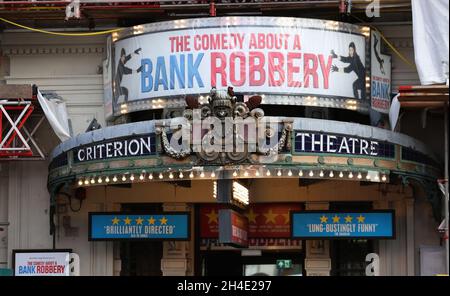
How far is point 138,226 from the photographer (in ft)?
90.9

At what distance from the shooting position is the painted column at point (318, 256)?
1092 inches

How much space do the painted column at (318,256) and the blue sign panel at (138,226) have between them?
301cm

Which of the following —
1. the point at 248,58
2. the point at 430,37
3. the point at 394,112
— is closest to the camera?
the point at 430,37

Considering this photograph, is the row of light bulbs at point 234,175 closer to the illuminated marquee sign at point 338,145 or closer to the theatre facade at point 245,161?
the theatre facade at point 245,161

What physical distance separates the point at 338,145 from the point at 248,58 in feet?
9.49

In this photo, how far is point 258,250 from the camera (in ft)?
94.2

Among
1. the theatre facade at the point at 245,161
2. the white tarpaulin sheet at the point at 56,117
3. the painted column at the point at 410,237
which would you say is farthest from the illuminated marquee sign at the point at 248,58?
the painted column at the point at 410,237

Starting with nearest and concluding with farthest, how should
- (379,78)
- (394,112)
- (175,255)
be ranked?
Answer: (394,112) → (379,78) → (175,255)

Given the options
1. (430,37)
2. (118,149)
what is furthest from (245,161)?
(430,37)

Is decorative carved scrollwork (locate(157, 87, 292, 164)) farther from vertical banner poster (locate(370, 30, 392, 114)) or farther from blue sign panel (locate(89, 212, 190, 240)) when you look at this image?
vertical banner poster (locate(370, 30, 392, 114))

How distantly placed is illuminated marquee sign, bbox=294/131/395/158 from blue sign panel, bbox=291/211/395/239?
189 centimetres

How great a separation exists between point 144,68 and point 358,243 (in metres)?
6.68

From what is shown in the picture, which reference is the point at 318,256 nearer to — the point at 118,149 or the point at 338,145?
the point at 338,145
